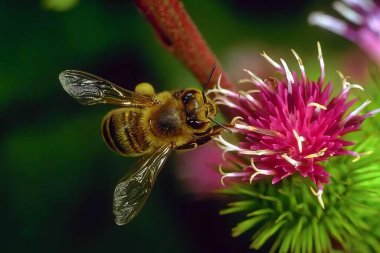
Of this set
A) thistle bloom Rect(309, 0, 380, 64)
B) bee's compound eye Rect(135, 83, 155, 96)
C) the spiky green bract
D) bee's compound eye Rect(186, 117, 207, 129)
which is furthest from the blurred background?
bee's compound eye Rect(186, 117, 207, 129)

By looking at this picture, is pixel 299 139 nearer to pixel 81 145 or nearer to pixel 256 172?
pixel 256 172

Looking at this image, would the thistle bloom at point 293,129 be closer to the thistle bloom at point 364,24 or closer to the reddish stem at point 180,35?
the reddish stem at point 180,35

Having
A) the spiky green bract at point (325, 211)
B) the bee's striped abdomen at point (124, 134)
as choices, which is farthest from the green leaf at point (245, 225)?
the bee's striped abdomen at point (124, 134)

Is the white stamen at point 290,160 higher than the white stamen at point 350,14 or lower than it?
lower

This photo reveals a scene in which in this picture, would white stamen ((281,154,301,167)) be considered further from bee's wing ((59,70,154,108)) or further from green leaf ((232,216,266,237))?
bee's wing ((59,70,154,108))

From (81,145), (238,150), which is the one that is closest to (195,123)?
(238,150)

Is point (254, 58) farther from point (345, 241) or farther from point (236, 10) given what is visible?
point (345, 241)
